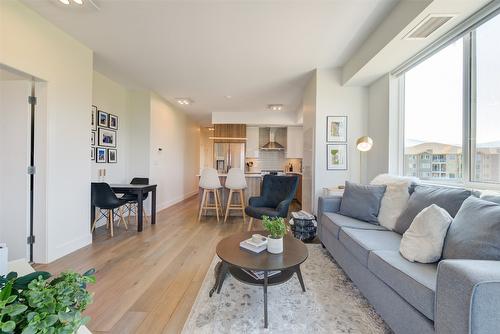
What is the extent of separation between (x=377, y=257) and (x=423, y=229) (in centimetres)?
36

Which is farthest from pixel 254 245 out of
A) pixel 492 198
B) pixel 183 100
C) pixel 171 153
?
pixel 171 153

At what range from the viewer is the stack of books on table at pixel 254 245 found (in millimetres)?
A: 1905

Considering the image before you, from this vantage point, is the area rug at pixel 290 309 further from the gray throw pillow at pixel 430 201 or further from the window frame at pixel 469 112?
the window frame at pixel 469 112

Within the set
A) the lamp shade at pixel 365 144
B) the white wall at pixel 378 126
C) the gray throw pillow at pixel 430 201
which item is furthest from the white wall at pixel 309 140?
the gray throw pillow at pixel 430 201

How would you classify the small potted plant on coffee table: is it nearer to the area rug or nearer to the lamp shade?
the area rug

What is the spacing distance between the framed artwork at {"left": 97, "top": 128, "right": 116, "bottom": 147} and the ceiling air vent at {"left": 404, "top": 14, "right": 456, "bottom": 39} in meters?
4.70

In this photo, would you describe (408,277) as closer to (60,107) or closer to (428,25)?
(428,25)

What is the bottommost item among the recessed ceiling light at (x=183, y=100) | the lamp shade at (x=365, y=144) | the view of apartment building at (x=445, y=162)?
the view of apartment building at (x=445, y=162)

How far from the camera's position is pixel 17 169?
255cm

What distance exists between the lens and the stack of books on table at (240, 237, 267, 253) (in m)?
1.90

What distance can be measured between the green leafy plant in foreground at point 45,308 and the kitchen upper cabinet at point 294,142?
22.5 ft

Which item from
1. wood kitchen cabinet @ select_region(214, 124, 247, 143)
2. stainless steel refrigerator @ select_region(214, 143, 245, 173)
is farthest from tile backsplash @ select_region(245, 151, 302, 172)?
wood kitchen cabinet @ select_region(214, 124, 247, 143)

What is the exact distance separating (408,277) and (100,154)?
15.2ft

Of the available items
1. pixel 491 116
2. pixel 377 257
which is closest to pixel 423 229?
pixel 377 257
